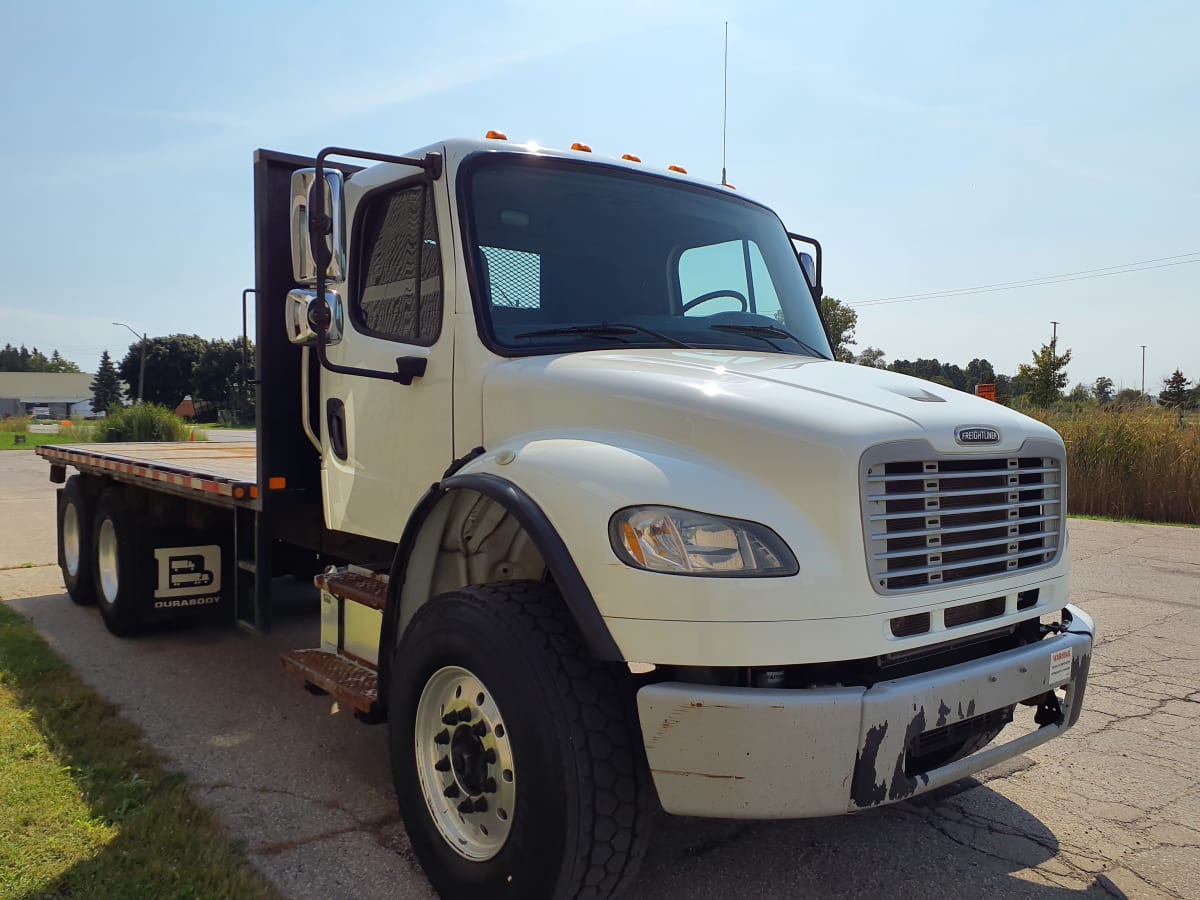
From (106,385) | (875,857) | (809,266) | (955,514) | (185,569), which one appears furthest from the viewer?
(106,385)

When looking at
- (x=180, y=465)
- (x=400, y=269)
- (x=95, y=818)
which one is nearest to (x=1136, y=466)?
(x=180, y=465)

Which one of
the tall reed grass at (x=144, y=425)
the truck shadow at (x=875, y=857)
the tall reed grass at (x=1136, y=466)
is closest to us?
the truck shadow at (x=875, y=857)

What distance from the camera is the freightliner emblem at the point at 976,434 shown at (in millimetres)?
2773

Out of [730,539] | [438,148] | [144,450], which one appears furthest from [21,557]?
[730,539]

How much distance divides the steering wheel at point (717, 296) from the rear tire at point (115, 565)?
427 centimetres

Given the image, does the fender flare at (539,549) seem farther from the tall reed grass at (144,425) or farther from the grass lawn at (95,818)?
the tall reed grass at (144,425)

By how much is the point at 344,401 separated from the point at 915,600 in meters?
2.60

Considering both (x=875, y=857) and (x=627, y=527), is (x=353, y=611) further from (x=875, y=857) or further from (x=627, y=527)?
(x=875, y=857)

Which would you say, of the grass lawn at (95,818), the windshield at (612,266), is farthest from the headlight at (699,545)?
the grass lawn at (95,818)

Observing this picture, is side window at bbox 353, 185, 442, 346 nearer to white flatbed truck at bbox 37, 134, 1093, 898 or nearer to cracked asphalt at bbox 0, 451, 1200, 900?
white flatbed truck at bbox 37, 134, 1093, 898

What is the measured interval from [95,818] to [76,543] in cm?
441

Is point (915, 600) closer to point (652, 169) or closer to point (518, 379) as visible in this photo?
point (518, 379)

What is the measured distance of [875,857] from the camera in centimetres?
332

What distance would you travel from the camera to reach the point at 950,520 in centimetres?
277
